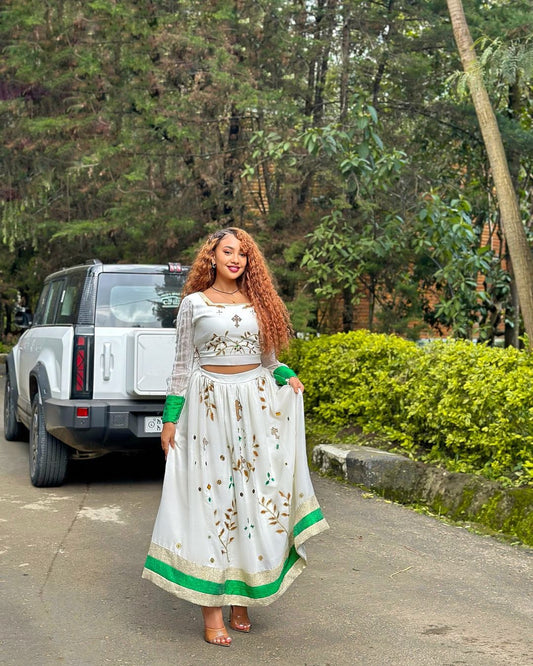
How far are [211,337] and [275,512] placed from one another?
90cm

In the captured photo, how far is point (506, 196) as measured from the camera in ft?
31.0

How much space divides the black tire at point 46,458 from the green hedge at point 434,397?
289cm

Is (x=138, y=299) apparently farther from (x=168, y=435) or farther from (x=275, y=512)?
(x=275, y=512)

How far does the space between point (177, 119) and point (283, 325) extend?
8.86 meters

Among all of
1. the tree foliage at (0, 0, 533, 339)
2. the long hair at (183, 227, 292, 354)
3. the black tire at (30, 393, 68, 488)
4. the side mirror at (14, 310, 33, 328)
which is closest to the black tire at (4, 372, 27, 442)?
the side mirror at (14, 310, 33, 328)

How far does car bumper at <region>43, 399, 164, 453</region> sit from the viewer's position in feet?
24.7

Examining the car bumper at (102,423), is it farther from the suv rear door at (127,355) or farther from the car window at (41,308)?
the car window at (41,308)

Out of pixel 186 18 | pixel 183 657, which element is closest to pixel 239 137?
pixel 186 18

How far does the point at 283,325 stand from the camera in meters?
4.83

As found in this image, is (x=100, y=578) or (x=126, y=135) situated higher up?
(x=126, y=135)

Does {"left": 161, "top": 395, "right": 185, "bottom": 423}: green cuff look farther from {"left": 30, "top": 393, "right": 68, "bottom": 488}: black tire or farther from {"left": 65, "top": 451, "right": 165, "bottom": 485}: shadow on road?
{"left": 65, "top": 451, "right": 165, "bottom": 485}: shadow on road

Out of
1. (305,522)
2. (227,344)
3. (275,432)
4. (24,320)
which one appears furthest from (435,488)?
(24,320)

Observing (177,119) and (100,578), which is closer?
(100,578)

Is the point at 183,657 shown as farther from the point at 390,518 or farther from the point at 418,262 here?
the point at 418,262
